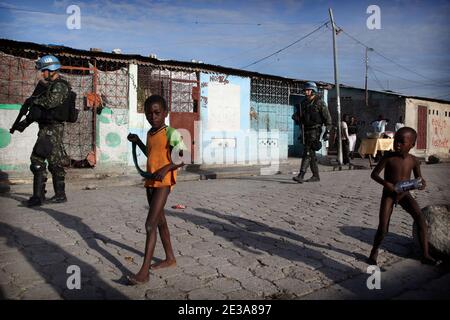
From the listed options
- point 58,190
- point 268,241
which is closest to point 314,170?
point 268,241

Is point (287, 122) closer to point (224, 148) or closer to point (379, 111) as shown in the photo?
point (224, 148)

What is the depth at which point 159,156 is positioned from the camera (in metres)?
3.28

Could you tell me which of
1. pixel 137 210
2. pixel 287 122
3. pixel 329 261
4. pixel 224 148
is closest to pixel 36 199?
pixel 137 210

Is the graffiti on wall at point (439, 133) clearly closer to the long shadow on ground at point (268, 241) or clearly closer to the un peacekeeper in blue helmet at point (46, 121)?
the long shadow on ground at point (268, 241)

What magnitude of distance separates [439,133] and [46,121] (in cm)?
2527

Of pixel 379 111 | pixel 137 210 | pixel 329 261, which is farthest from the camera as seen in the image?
pixel 379 111

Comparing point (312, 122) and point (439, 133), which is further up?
point (439, 133)

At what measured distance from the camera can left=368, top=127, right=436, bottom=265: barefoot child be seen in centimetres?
356

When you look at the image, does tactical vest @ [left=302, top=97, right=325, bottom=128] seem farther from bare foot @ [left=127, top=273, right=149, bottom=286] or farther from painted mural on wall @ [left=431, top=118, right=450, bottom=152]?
painted mural on wall @ [left=431, top=118, right=450, bottom=152]

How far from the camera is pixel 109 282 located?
124 inches

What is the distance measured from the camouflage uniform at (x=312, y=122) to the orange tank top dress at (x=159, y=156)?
5.96 metres

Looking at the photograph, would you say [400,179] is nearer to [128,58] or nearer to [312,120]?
[312,120]

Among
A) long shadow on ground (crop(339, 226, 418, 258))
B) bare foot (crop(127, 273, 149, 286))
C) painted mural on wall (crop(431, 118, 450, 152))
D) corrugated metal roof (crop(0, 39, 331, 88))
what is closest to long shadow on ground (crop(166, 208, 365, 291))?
long shadow on ground (crop(339, 226, 418, 258))

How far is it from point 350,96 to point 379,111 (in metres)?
1.89
